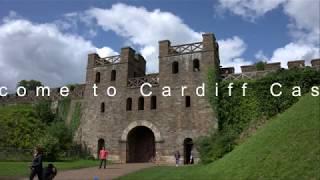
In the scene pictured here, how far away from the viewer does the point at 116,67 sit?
37469 mm

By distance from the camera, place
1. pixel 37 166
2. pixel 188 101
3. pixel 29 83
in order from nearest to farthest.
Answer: pixel 37 166, pixel 188 101, pixel 29 83

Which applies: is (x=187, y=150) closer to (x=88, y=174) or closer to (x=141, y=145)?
(x=141, y=145)

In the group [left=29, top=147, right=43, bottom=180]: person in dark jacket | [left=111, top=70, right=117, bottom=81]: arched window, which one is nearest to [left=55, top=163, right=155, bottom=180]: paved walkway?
[left=29, top=147, right=43, bottom=180]: person in dark jacket

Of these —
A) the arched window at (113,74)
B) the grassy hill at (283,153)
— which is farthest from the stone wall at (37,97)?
the grassy hill at (283,153)

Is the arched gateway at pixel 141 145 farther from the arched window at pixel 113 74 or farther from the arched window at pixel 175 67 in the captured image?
the arched window at pixel 175 67

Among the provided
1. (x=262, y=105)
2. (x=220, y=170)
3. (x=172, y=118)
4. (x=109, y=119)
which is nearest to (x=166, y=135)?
(x=172, y=118)

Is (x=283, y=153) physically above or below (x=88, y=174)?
above

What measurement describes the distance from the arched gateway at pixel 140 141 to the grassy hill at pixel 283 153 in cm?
1498

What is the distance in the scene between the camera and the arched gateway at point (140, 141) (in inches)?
1357

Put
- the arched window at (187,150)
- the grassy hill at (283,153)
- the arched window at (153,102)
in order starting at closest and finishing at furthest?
the grassy hill at (283,153), the arched window at (187,150), the arched window at (153,102)

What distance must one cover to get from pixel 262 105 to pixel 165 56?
33.8 feet

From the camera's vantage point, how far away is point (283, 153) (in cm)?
1507

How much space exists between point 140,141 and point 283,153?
22.9 meters

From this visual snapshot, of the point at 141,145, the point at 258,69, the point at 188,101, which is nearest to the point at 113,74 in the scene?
the point at 141,145
